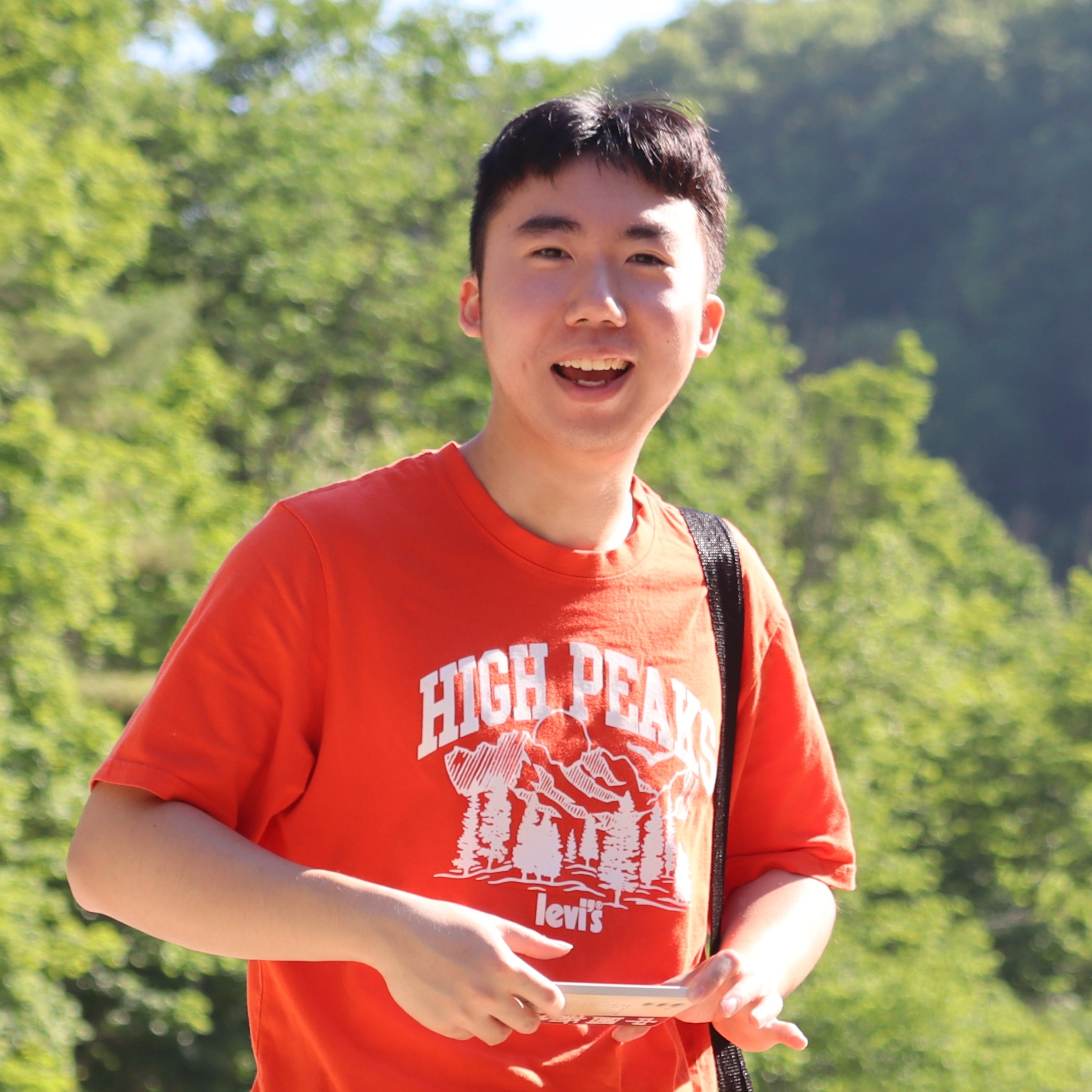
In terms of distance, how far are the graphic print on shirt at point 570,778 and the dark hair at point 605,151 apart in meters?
0.54

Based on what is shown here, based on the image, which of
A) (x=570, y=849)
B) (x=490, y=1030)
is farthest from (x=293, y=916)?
(x=570, y=849)

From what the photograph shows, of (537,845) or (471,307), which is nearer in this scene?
(537,845)

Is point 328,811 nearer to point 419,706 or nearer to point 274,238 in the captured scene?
point 419,706

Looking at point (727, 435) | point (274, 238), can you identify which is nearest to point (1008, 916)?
point (727, 435)

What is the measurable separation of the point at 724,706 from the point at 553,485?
33 centimetres

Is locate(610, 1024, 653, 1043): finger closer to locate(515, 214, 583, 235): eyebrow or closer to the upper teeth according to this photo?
the upper teeth

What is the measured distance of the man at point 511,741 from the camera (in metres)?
1.41

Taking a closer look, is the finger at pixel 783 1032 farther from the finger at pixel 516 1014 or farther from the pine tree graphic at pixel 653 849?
the finger at pixel 516 1014

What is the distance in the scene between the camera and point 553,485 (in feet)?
5.76

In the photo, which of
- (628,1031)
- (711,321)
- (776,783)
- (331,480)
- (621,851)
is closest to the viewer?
(628,1031)

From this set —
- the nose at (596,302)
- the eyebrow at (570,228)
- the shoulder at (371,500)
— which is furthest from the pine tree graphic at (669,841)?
the eyebrow at (570,228)

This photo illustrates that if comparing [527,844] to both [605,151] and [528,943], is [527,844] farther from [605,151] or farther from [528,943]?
[605,151]

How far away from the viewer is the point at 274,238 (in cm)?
2008

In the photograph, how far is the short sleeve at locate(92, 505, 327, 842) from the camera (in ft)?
4.78
